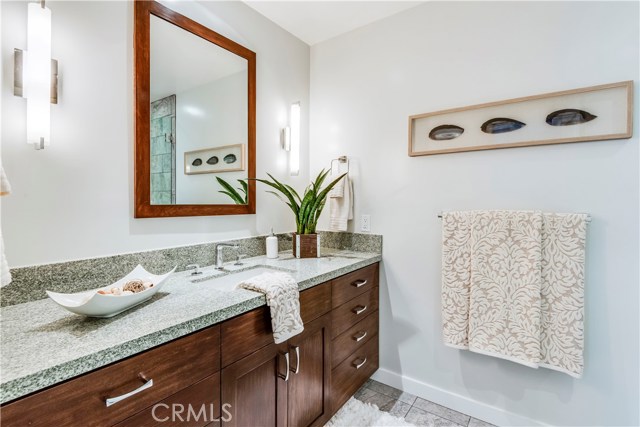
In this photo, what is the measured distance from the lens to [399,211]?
6.54 feet

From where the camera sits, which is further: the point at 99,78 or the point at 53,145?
the point at 99,78

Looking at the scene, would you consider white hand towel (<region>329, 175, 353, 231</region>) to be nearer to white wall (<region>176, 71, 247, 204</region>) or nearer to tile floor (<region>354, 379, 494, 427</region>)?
white wall (<region>176, 71, 247, 204</region>)

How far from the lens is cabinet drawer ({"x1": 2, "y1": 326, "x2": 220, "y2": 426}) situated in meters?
0.66

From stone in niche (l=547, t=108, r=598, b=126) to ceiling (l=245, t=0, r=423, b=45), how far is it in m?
1.06

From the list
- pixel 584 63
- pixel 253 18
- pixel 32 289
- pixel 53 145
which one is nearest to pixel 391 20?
pixel 253 18

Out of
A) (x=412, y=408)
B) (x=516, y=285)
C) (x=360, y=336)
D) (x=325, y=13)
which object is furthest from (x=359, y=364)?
(x=325, y=13)

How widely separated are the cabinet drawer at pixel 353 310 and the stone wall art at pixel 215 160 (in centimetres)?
101

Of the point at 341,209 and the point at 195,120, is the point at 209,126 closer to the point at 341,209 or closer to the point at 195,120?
the point at 195,120

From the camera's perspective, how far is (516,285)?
60.0 inches

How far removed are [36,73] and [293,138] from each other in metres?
1.38

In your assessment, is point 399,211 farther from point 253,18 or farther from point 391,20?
point 253,18

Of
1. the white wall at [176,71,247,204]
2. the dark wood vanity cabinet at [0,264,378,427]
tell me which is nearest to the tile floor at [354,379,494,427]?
the dark wood vanity cabinet at [0,264,378,427]

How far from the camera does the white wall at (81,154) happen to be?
3.53 ft

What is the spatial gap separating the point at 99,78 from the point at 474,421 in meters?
2.51
